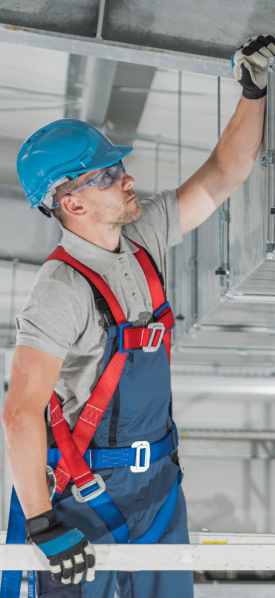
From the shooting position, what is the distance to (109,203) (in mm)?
1653

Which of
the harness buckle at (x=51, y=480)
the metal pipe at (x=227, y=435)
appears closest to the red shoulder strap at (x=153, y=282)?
the harness buckle at (x=51, y=480)

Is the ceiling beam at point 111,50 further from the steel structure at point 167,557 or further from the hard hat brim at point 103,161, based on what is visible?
the steel structure at point 167,557

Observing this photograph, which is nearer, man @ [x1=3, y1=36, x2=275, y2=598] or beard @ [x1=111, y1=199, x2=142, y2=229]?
man @ [x1=3, y1=36, x2=275, y2=598]

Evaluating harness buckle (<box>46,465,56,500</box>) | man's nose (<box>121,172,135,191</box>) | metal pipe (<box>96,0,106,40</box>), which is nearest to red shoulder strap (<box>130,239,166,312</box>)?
man's nose (<box>121,172,135,191</box>)

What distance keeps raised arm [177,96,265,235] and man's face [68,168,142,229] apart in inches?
9.0

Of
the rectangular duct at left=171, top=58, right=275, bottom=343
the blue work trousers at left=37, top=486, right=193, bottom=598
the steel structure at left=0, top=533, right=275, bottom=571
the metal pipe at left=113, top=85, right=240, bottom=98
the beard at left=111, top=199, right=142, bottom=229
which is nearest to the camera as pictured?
the steel structure at left=0, top=533, right=275, bottom=571

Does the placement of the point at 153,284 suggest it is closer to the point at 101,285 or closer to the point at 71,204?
the point at 101,285

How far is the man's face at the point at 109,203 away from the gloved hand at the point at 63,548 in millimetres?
893

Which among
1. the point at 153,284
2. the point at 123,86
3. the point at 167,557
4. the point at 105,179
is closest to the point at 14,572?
the point at 167,557

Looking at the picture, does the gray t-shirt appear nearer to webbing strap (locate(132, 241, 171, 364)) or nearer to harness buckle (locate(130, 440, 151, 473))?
webbing strap (locate(132, 241, 171, 364))

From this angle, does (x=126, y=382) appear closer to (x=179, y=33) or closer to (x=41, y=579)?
(x=41, y=579)

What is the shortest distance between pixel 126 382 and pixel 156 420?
177 mm

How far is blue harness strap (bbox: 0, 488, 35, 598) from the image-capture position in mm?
1482

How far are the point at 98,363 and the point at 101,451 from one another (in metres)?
0.25
